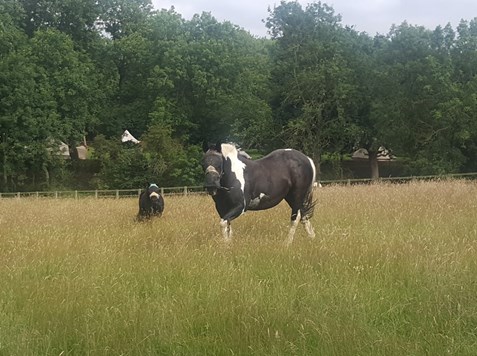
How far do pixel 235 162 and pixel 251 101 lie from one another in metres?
35.7

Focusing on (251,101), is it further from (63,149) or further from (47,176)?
(47,176)

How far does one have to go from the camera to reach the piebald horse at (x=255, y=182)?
8.76 m

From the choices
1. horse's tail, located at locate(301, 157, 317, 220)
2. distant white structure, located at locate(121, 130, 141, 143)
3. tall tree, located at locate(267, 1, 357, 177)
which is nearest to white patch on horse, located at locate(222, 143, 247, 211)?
horse's tail, located at locate(301, 157, 317, 220)

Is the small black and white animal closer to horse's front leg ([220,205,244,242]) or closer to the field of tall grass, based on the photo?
the field of tall grass

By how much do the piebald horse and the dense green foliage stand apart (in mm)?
28028

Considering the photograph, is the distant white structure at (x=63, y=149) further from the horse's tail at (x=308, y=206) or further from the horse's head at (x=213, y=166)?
the horse's head at (x=213, y=166)

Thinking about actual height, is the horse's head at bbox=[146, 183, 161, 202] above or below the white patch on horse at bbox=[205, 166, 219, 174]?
below

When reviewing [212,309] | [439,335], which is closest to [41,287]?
[212,309]

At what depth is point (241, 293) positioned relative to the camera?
201 inches

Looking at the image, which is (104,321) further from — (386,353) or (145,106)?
(145,106)

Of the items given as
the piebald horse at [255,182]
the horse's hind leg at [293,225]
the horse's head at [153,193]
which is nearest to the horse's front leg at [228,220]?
the piebald horse at [255,182]

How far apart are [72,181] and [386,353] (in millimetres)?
42865

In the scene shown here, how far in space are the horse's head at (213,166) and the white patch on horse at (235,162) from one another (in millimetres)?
309

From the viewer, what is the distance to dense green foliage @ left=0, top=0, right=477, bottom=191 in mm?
38250
